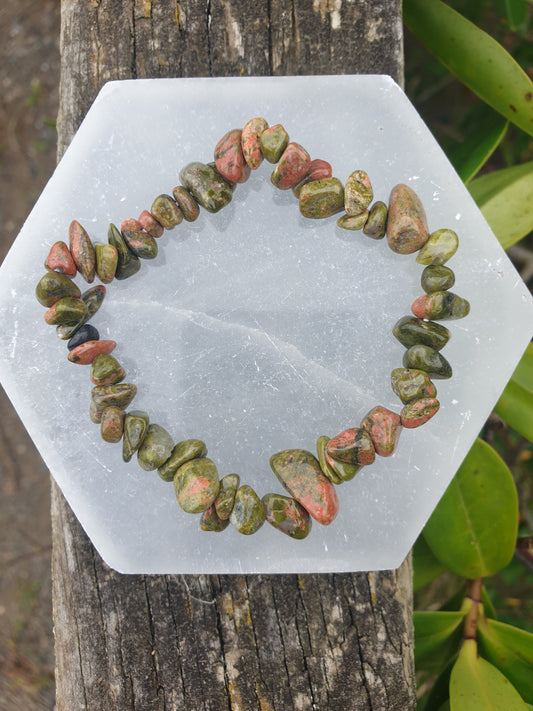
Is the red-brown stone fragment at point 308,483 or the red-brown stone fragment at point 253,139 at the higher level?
the red-brown stone fragment at point 253,139

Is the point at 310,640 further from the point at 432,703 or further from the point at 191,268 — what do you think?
the point at 191,268

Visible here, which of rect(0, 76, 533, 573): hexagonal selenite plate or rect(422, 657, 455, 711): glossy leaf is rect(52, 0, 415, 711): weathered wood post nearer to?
rect(0, 76, 533, 573): hexagonal selenite plate

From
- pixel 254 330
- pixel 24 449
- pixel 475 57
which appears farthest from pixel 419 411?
pixel 24 449

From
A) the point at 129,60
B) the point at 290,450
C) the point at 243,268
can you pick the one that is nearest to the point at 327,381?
the point at 290,450

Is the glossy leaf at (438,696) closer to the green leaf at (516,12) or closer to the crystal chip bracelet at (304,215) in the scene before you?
the crystal chip bracelet at (304,215)

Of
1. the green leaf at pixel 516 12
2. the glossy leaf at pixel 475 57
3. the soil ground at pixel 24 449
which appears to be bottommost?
the soil ground at pixel 24 449

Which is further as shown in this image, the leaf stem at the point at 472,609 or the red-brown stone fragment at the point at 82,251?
the leaf stem at the point at 472,609

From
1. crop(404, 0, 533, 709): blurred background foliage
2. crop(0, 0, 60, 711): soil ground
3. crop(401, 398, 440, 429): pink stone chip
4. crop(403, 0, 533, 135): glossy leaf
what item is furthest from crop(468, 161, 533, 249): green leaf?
crop(0, 0, 60, 711): soil ground

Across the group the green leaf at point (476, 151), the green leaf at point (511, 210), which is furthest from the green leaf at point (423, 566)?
the green leaf at point (476, 151)
